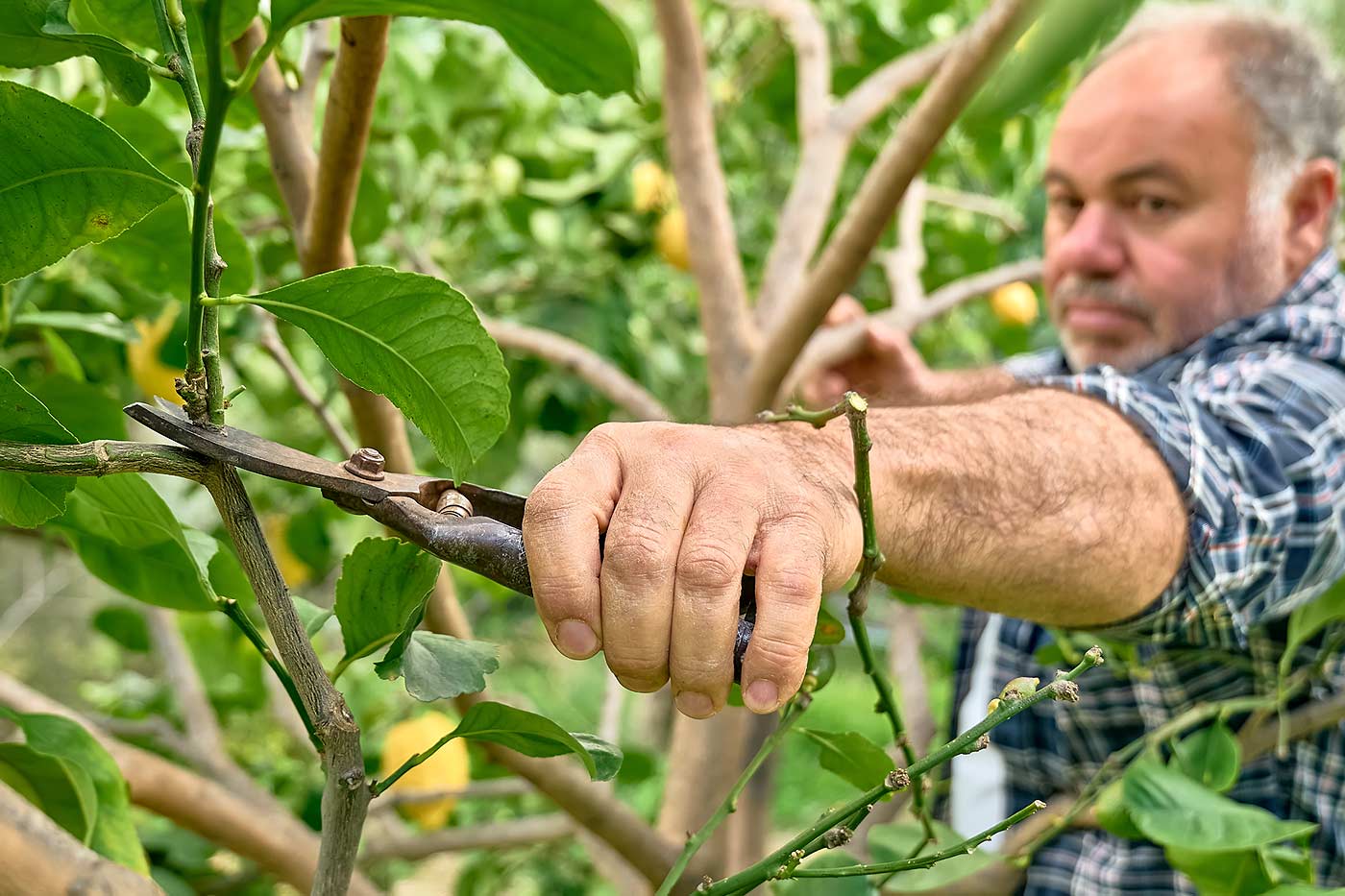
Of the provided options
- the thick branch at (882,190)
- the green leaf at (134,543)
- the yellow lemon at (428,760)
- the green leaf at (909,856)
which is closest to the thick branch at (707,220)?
the thick branch at (882,190)

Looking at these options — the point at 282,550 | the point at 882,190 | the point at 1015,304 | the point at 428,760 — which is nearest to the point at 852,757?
the point at 882,190

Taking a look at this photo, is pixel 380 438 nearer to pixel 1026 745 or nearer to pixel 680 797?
pixel 680 797

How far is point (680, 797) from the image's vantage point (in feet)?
3.40

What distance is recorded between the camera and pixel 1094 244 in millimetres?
1199

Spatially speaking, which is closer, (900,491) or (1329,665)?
(900,491)

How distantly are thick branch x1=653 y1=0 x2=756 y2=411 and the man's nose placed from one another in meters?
0.35

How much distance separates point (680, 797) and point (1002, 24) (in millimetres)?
701

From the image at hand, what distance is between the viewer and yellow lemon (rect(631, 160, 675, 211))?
4.68ft

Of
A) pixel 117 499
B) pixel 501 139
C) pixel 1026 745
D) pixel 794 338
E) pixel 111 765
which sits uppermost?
pixel 501 139

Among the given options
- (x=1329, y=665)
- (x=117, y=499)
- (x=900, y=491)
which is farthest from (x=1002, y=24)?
(x=1329, y=665)

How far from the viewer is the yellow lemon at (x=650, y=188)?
1.43m

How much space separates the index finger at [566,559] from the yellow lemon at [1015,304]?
4.68 feet

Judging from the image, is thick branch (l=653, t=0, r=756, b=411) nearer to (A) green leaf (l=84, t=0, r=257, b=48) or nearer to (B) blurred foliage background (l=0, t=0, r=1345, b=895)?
(B) blurred foliage background (l=0, t=0, r=1345, b=895)

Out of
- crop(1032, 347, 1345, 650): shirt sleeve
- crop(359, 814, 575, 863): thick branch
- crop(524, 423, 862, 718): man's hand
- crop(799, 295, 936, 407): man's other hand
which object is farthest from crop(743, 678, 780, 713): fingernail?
crop(799, 295, 936, 407): man's other hand
